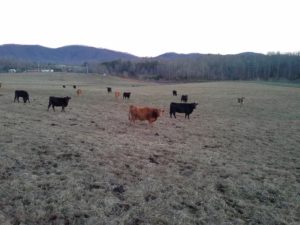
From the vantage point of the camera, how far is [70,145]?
36.7 ft

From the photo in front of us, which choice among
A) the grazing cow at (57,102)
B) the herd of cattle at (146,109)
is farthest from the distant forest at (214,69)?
the grazing cow at (57,102)

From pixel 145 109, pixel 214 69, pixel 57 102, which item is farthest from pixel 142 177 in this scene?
pixel 214 69

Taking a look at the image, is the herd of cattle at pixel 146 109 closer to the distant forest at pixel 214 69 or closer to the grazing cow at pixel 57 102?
the grazing cow at pixel 57 102

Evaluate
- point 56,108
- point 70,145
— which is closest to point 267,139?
point 70,145

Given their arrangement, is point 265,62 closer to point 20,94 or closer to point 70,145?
point 20,94

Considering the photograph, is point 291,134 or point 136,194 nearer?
point 136,194

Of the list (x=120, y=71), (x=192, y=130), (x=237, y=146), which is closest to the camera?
(x=237, y=146)

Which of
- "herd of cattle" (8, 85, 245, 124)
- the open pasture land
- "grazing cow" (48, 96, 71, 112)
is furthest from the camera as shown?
"grazing cow" (48, 96, 71, 112)

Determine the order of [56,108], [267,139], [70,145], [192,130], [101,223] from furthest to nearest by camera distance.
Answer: [56,108] → [192,130] → [267,139] → [70,145] → [101,223]

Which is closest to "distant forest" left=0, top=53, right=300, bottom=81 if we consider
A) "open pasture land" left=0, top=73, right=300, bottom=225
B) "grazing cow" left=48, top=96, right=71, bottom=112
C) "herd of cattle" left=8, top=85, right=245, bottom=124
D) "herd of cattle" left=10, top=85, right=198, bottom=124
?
"herd of cattle" left=8, top=85, right=245, bottom=124

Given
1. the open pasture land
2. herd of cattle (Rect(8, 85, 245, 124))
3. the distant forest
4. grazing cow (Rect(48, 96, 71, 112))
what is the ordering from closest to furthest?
the open pasture land → herd of cattle (Rect(8, 85, 245, 124)) → grazing cow (Rect(48, 96, 71, 112)) → the distant forest

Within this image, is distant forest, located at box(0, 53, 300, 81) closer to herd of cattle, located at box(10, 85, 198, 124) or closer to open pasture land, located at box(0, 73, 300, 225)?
herd of cattle, located at box(10, 85, 198, 124)

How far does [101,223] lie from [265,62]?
153512 millimetres

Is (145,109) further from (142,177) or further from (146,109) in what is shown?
(142,177)
